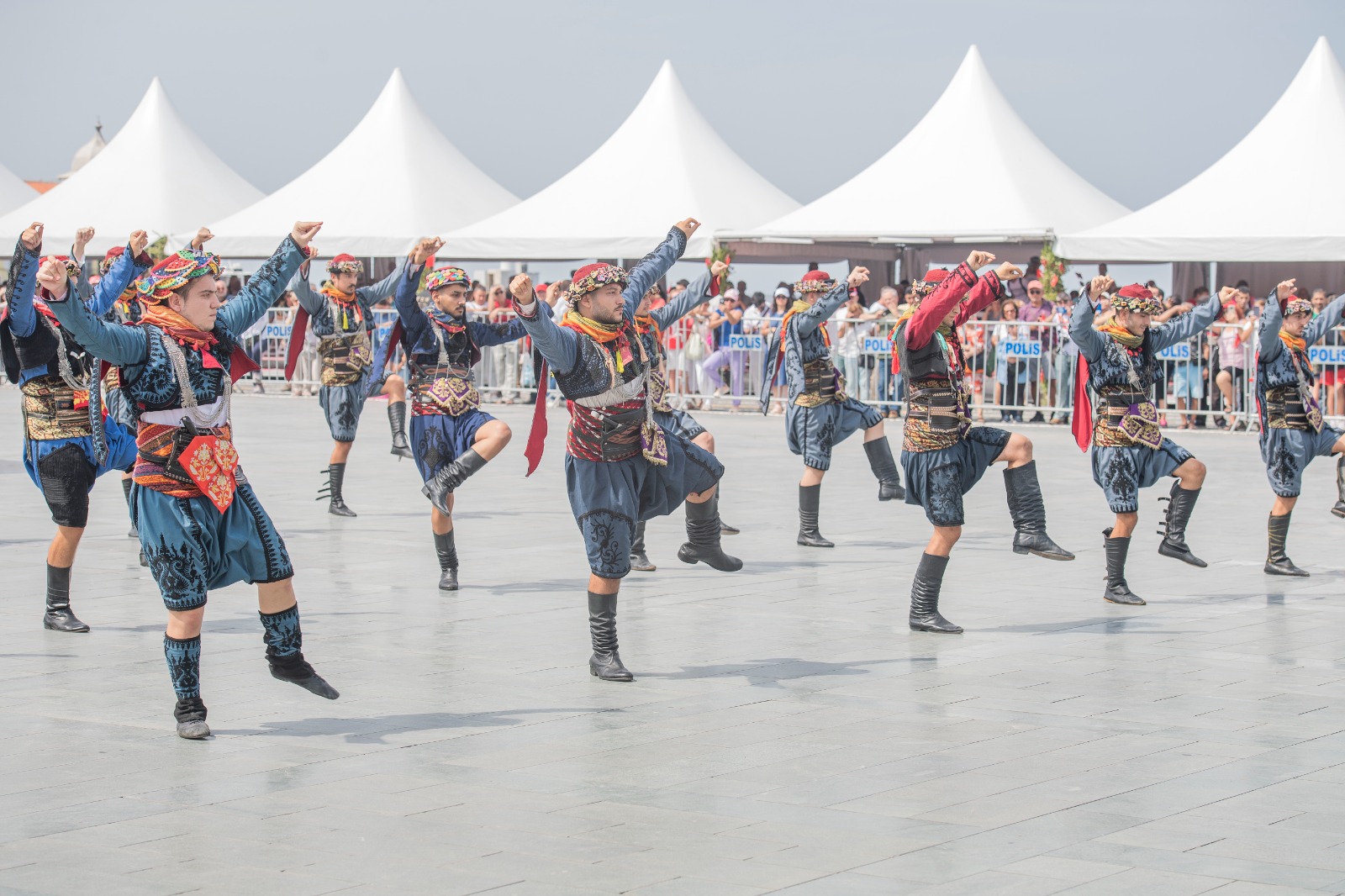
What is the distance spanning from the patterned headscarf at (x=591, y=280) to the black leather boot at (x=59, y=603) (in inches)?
109

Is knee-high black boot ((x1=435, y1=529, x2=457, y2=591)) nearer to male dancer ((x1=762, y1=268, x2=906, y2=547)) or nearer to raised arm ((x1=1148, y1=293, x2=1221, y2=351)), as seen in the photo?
male dancer ((x1=762, y1=268, x2=906, y2=547))

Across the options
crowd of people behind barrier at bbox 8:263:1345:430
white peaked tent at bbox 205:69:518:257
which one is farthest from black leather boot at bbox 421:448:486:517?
white peaked tent at bbox 205:69:518:257

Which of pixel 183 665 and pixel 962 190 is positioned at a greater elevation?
pixel 962 190

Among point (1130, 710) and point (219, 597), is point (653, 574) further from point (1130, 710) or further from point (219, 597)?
point (1130, 710)

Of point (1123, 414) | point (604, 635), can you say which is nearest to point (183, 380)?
point (604, 635)

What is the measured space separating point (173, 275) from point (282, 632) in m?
1.29

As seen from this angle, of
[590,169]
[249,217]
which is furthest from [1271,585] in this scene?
[249,217]

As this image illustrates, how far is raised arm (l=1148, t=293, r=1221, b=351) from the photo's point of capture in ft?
31.8

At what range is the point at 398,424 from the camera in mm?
15703

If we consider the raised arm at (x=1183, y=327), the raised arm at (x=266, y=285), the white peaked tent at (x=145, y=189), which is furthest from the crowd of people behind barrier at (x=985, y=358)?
the raised arm at (x=266, y=285)

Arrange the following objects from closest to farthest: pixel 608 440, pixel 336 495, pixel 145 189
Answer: pixel 608 440
pixel 336 495
pixel 145 189

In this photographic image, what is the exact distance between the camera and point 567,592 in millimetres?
9867

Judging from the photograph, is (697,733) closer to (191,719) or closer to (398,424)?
(191,719)

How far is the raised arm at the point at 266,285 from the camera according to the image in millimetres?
6645
